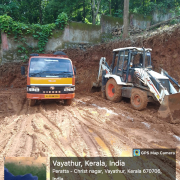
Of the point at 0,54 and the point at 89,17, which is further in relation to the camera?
the point at 89,17

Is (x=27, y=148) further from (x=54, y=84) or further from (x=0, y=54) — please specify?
(x=0, y=54)

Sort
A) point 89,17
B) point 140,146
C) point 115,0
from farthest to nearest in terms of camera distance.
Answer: point 89,17 → point 115,0 → point 140,146

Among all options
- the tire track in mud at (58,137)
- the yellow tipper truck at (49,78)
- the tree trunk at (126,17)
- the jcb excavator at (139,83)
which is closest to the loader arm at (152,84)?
the jcb excavator at (139,83)

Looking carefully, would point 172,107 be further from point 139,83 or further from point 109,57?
point 109,57

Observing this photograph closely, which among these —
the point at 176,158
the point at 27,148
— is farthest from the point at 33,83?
the point at 176,158

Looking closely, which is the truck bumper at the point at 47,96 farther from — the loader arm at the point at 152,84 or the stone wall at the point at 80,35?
the stone wall at the point at 80,35

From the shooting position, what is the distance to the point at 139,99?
6.87 meters

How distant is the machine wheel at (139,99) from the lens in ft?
21.7

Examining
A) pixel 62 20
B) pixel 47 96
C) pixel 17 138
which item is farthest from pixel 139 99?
pixel 62 20

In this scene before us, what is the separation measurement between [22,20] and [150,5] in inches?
456

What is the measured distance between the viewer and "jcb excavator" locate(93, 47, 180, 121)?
5648 millimetres

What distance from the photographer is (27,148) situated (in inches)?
140

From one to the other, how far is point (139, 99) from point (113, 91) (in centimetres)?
182

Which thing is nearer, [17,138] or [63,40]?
[17,138]
